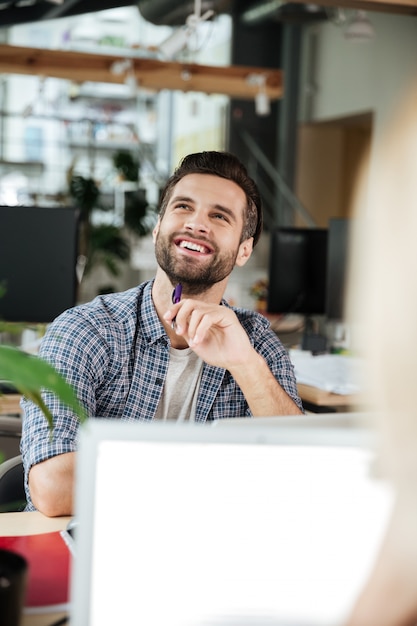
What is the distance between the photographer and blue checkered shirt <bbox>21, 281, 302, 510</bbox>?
1.71 metres

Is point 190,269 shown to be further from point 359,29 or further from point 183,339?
point 359,29

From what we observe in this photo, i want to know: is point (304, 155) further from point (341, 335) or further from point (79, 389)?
point (79, 389)

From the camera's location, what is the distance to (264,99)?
722cm

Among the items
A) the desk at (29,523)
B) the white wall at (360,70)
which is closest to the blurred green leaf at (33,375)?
the desk at (29,523)

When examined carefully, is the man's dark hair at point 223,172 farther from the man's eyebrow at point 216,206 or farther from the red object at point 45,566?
the red object at point 45,566

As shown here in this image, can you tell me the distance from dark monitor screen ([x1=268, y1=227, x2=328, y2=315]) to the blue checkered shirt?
1.97 m

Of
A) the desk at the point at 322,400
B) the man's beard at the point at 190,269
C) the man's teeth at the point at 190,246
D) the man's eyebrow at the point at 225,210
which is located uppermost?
the man's eyebrow at the point at 225,210

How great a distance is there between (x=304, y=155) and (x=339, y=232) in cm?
694

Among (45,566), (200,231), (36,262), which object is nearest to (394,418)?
(45,566)

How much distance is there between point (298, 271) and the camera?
394cm

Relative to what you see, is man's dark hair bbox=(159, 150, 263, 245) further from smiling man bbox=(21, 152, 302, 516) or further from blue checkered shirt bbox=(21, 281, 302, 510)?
blue checkered shirt bbox=(21, 281, 302, 510)

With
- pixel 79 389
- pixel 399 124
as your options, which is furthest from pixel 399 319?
pixel 399 124

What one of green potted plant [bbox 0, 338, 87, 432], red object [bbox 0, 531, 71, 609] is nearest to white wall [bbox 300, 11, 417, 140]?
red object [bbox 0, 531, 71, 609]

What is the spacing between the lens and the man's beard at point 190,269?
73.4 inches
